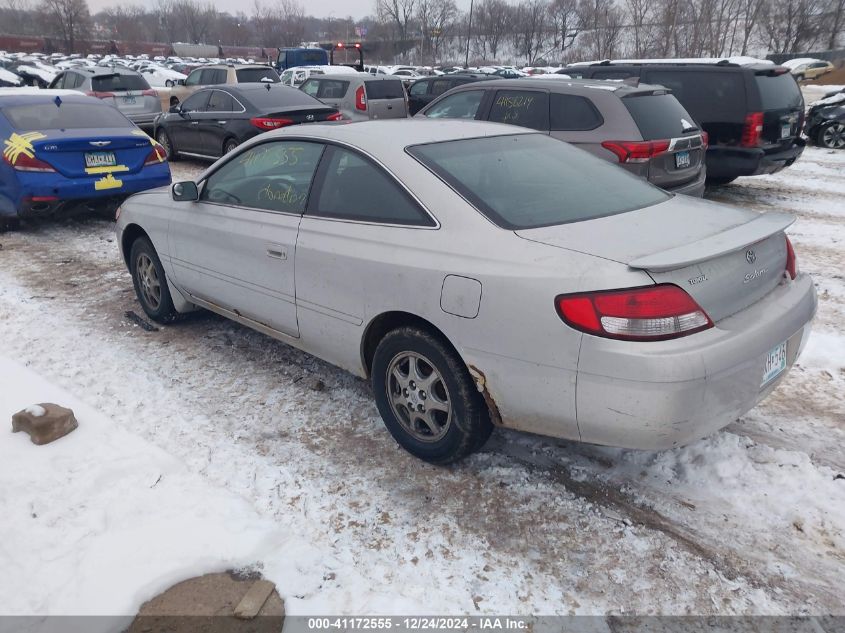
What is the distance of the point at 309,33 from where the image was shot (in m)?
128

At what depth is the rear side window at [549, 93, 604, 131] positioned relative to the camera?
22.8ft

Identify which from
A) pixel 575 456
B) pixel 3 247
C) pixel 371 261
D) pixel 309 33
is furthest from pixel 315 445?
pixel 309 33

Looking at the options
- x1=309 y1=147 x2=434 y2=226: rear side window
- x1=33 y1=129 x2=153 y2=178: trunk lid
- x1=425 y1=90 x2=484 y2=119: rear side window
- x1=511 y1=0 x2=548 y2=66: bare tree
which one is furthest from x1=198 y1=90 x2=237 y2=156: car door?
x1=511 y1=0 x2=548 y2=66: bare tree

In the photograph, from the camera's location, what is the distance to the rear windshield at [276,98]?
36.0 ft

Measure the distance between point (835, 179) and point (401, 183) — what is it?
1050 cm

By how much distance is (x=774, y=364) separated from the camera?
2842 mm

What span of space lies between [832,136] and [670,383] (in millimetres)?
14754

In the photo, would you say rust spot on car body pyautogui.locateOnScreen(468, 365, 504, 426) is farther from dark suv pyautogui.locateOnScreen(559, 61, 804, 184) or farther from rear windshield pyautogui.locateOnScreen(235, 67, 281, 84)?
rear windshield pyautogui.locateOnScreen(235, 67, 281, 84)

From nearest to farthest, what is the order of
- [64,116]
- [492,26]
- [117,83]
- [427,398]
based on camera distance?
[427,398] → [64,116] → [117,83] → [492,26]

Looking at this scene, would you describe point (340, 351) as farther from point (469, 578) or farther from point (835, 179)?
point (835, 179)

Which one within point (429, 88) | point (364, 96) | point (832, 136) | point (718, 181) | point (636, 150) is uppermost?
point (429, 88)

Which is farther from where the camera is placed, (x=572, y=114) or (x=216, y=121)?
(x=216, y=121)

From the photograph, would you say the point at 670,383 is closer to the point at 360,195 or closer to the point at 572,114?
the point at 360,195

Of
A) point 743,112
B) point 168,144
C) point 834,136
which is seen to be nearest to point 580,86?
point 743,112
